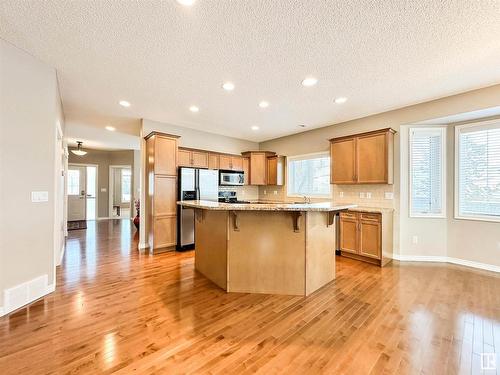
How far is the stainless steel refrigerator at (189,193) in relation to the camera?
480 cm

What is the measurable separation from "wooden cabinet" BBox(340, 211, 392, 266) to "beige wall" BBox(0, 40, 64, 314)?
4471mm

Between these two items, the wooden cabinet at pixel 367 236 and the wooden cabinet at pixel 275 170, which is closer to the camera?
the wooden cabinet at pixel 367 236

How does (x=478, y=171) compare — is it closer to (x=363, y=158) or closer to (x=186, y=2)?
(x=363, y=158)

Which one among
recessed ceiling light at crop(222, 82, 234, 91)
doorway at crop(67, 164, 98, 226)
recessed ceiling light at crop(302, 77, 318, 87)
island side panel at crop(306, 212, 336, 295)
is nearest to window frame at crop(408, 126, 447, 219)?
island side panel at crop(306, 212, 336, 295)

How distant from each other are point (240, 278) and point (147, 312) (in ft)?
3.49

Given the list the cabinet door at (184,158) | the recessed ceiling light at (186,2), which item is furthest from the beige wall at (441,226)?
the recessed ceiling light at (186,2)

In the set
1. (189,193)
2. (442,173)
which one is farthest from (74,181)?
(442,173)

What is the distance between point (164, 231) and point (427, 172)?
5.02m

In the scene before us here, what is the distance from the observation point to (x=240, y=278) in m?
2.89

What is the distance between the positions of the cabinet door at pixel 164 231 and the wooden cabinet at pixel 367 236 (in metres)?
3.32

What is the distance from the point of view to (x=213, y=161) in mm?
5672

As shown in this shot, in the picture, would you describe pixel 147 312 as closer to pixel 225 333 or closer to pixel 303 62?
pixel 225 333

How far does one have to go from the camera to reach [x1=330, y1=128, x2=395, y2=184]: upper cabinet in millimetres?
4178

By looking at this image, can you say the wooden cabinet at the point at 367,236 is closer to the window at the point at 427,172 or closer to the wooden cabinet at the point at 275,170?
the window at the point at 427,172
